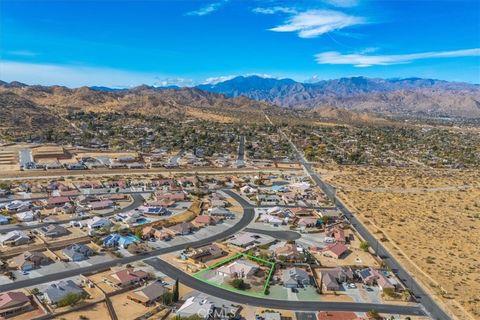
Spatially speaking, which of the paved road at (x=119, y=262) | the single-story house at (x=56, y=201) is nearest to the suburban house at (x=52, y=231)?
the single-story house at (x=56, y=201)

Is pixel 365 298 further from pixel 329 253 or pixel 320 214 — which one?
pixel 320 214

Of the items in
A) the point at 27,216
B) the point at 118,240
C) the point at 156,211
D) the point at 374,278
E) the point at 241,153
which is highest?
the point at 241,153

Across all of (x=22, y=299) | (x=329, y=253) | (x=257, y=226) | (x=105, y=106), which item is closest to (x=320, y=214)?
(x=257, y=226)

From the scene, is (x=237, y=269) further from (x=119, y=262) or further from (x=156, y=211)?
(x=156, y=211)

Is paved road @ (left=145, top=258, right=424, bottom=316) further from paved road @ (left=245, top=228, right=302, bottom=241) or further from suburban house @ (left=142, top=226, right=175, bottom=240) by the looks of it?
paved road @ (left=245, top=228, right=302, bottom=241)

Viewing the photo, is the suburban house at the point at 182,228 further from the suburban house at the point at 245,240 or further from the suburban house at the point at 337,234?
the suburban house at the point at 337,234

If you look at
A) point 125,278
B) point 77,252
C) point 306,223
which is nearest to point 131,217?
point 77,252

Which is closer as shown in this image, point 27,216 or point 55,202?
point 27,216
